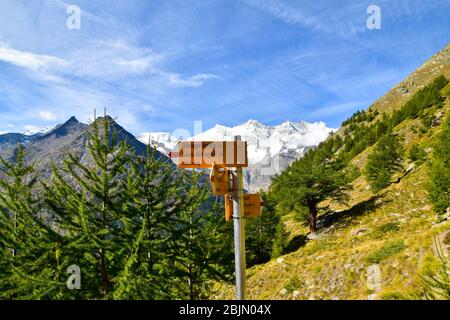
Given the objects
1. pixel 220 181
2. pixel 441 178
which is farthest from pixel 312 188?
pixel 220 181

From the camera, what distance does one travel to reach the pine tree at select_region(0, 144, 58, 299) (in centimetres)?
1083

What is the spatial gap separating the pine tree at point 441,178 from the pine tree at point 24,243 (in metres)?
25.2

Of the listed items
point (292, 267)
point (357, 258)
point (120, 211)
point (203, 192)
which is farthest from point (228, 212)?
point (292, 267)

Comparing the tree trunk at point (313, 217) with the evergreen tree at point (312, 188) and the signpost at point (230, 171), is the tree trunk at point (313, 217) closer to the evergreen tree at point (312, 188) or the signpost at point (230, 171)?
the evergreen tree at point (312, 188)

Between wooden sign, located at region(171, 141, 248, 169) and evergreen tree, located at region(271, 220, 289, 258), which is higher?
wooden sign, located at region(171, 141, 248, 169)

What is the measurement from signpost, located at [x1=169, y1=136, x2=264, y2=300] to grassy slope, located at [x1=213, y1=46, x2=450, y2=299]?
4.02m

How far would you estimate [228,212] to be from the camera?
Result: 4.93 meters

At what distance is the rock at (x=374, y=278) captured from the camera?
1636 cm

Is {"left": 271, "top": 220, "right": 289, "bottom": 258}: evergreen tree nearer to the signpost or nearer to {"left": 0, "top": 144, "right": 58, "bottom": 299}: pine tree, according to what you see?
{"left": 0, "top": 144, "right": 58, "bottom": 299}: pine tree

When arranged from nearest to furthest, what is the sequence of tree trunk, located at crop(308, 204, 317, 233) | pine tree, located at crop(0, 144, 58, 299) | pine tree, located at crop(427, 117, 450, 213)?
pine tree, located at crop(0, 144, 58, 299), pine tree, located at crop(427, 117, 450, 213), tree trunk, located at crop(308, 204, 317, 233)

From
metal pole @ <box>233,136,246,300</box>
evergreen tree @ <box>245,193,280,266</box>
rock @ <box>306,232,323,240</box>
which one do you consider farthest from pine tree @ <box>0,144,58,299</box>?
rock @ <box>306,232,323,240</box>

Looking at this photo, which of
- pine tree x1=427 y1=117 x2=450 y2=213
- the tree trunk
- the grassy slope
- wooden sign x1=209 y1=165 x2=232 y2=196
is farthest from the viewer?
the tree trunk

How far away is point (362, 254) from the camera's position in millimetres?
20484

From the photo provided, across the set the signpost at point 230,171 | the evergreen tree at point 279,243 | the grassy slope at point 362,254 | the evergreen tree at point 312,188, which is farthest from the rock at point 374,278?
the evergreen tree at point 312,188
